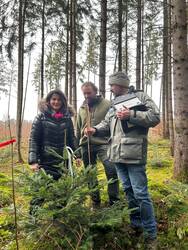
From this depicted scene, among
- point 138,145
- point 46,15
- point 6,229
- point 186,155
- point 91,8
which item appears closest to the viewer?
point 138,145

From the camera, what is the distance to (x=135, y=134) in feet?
11.0

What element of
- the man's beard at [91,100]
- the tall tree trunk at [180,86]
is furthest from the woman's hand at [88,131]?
the tall tree trunk at [180,86]

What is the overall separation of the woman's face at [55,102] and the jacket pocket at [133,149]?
3.57ft

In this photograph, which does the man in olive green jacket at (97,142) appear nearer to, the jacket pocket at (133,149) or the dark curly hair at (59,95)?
the dark curly hair at (59,95)

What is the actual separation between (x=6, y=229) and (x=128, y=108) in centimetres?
226

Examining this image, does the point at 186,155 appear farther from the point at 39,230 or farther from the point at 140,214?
the point at 39,230

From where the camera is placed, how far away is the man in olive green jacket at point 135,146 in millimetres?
3285

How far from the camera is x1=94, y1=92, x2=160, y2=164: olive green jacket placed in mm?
3260

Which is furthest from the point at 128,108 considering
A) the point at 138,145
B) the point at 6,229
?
the point at 6,229

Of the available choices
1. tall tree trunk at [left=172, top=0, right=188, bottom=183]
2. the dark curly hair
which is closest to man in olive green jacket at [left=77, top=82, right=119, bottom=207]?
the dark curly hair

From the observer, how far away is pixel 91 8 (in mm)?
11125

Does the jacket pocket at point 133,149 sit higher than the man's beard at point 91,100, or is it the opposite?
the man's beard at point 91,100

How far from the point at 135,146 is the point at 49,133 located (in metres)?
1.16

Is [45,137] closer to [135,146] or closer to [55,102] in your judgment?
[55,102]
